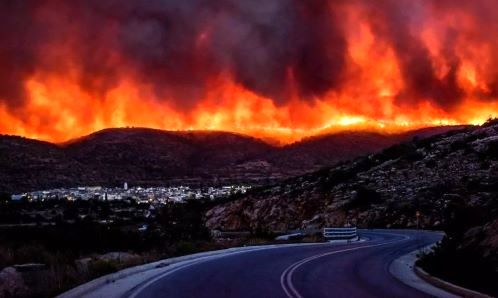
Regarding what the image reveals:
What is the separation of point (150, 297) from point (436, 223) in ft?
147

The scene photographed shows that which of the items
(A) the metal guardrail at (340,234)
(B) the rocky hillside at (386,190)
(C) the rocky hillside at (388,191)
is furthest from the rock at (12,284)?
(B) the rocky hillside at (386,190)

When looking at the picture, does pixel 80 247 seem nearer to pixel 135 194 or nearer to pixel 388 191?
pixel 388 191

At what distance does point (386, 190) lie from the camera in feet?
226

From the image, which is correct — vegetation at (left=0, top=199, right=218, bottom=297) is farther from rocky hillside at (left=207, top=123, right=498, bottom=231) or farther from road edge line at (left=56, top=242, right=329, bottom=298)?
rocky hillside at (left=207, top=123, right=498, bottom=231)

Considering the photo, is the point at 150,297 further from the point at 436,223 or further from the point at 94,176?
the point at 94,176

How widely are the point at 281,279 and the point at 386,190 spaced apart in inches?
2119

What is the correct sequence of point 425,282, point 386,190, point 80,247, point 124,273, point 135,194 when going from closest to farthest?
point 425,282
point 124,273
point 80,247
point 386,190
point 135,194

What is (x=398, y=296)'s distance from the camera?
13.8m

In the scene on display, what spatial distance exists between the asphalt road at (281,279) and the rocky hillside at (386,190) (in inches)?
1219

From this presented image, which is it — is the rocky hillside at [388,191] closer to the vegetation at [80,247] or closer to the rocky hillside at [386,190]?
the rocky hillside at [386,190]

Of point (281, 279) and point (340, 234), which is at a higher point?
point (340, 234)

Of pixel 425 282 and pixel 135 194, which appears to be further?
pixel 135 194

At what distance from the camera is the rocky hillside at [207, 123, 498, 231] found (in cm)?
5966

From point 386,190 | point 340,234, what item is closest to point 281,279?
point 340,234
